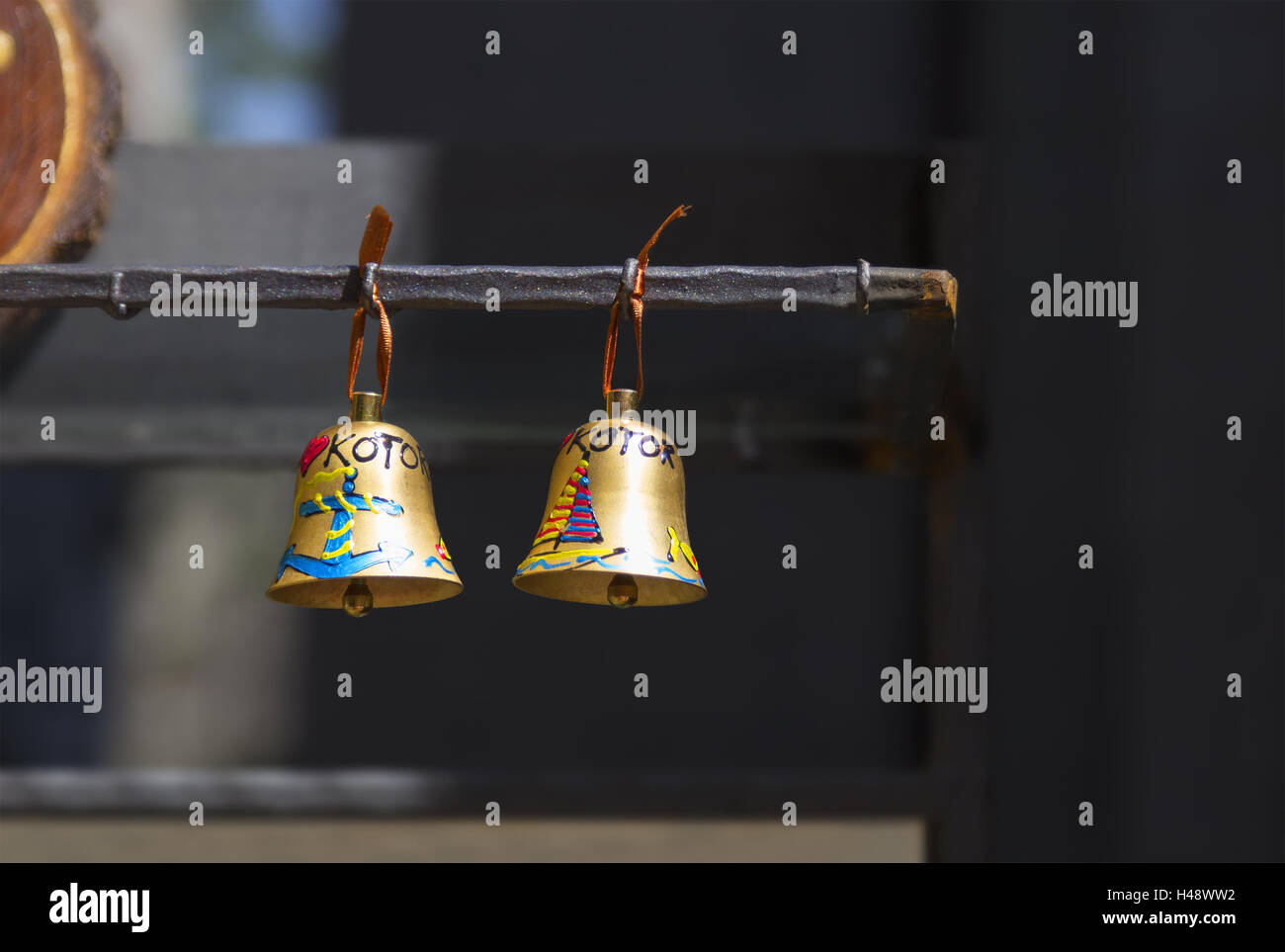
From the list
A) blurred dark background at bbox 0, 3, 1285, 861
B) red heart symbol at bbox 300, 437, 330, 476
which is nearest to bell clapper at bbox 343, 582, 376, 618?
red heart symbol at bbox 300, 437, 330, 476

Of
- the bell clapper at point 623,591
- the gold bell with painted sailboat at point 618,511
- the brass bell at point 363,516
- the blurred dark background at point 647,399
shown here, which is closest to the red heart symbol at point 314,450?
the brass bell at point 363,516

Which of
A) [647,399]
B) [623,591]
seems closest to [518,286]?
[623,591]

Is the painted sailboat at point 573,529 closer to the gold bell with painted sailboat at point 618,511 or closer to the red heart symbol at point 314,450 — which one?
the gold bell with painted sailboat at point 618,511

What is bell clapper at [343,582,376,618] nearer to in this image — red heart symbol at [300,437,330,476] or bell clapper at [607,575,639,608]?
red heart symbol at [300,437,330,476]

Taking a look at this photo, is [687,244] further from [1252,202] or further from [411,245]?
[1252,202]

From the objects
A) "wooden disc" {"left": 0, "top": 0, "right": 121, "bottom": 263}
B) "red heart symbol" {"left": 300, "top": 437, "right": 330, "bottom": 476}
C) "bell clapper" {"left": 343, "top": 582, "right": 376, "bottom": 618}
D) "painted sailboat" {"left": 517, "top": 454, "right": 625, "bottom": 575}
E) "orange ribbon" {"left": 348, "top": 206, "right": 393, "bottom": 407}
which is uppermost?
"wooden disc" {"left": 0, "top": 0, "right": 121, "bottom": 263}

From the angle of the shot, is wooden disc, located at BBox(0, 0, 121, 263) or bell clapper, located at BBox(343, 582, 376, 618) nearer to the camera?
bell clapper, located at BBox(343, 582, 376, 618)
